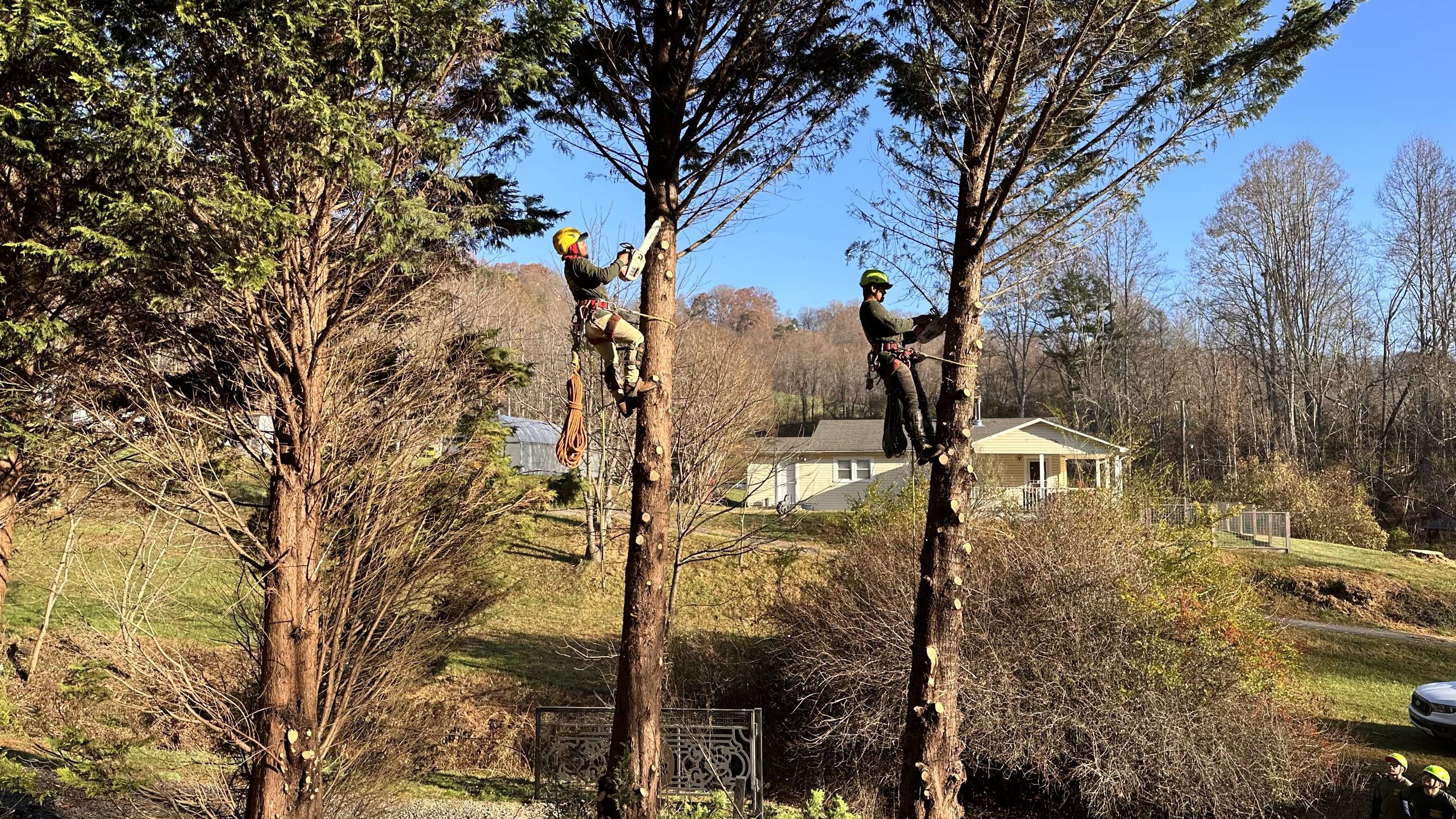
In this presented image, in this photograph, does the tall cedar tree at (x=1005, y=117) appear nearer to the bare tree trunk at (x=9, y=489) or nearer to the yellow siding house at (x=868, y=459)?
the bare tree trunk at (x=9, y=489)

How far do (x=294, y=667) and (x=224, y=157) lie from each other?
15.0 feet

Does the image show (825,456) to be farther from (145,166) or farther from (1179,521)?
(145,166)

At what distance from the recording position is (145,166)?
256 inches

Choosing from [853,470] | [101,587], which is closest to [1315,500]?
[853,470]

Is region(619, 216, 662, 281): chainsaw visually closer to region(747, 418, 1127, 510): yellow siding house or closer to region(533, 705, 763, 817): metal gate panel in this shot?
region(533, 705, 763, 817): metal gate panel

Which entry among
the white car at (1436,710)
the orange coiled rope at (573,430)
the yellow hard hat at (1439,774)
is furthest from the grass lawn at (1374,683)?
the orange coiled rope at (573,430)

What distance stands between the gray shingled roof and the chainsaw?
25734mm

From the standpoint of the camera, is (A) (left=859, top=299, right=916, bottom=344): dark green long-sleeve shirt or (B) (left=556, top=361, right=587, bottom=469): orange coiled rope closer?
(A) (left=859, top=299, right=916, bottom=344): dark green long-sleeve shirt

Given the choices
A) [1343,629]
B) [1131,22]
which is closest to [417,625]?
[1131,22]

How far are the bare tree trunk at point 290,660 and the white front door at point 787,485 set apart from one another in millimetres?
26226

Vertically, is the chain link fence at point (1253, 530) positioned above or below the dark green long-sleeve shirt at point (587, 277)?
below

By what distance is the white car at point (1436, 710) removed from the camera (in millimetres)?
13166

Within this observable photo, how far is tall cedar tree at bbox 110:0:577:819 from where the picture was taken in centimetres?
646

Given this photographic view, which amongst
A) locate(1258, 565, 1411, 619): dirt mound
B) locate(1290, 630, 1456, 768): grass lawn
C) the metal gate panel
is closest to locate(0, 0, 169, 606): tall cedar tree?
the metal gate panel
